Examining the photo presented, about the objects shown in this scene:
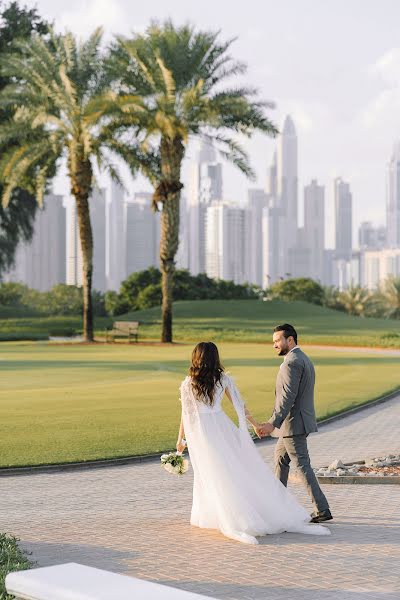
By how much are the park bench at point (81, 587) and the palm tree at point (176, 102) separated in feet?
119

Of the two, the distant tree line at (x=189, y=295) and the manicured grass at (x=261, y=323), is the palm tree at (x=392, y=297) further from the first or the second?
the manicured grass at (x=261, y=323)

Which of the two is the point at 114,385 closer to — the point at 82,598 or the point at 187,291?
the point at 82,598

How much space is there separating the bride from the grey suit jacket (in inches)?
17.0

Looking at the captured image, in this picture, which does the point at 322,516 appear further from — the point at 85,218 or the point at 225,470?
the point at 85,218

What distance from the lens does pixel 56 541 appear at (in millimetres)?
8539

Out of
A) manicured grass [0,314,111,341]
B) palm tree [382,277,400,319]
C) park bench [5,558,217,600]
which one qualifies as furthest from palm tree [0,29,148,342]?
palm tree [382,277,400,319]

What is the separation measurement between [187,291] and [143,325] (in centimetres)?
2643

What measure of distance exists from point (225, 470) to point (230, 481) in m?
0.10

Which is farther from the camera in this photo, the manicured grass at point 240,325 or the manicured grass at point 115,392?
the manicured grass at point 240,325

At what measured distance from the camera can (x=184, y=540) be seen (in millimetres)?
8586

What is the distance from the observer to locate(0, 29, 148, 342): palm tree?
43.4m

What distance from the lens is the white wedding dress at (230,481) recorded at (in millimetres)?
8625

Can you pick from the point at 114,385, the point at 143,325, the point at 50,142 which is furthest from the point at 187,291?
the point at 114,385

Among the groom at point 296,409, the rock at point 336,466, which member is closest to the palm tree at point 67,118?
the rock at point 336,466
